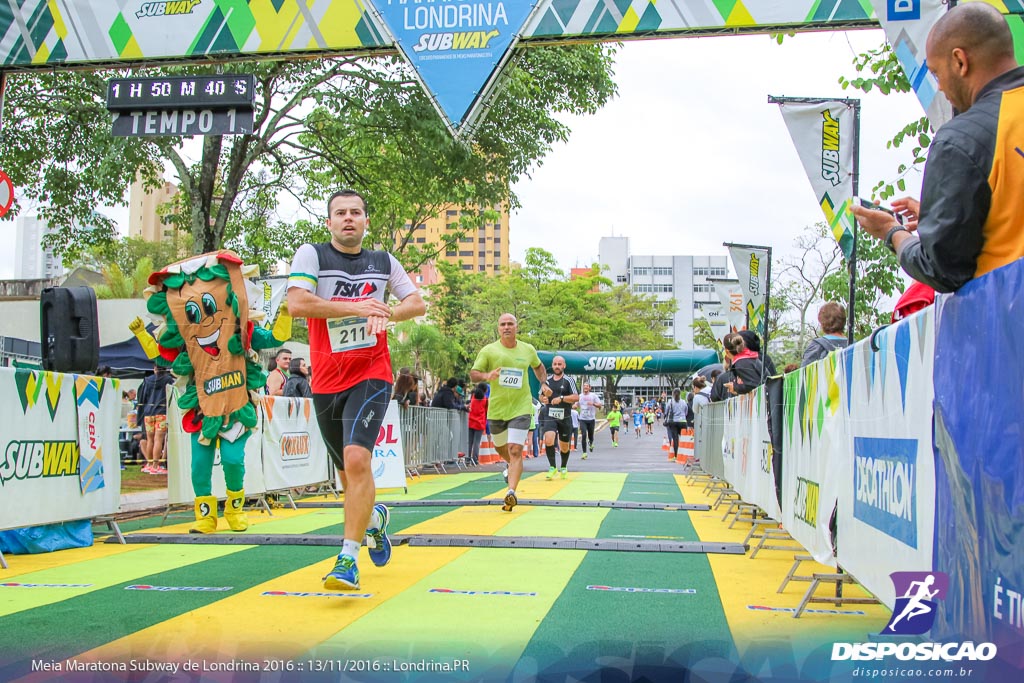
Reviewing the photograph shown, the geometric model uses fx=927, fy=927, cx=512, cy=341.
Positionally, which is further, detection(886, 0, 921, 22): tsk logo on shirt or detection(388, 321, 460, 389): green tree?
detection(388, 321, 460, 389): green tree

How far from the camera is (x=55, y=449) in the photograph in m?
6.95

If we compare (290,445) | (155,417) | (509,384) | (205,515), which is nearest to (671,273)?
(155,417)

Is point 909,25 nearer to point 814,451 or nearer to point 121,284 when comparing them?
point 814,451

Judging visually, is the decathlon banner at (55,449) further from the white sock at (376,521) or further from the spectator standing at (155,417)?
the spectator standing at (155,417)

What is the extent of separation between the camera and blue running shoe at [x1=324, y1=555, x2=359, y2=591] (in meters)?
4.70

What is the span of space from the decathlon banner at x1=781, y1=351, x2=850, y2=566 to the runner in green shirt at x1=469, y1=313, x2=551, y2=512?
384 cm

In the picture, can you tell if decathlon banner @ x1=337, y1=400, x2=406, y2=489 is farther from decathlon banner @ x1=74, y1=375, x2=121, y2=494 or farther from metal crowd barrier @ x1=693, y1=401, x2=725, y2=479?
decathlon banner @ x1=74, y1=375, x2=121, y2=494

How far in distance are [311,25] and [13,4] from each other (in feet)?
10.2

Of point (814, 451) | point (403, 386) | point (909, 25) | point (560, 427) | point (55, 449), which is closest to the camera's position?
point (814, 451)

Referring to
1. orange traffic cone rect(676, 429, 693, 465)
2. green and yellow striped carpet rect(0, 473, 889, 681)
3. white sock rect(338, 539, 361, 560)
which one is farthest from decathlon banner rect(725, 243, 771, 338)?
white sock rect(338, 539, 361, 560)

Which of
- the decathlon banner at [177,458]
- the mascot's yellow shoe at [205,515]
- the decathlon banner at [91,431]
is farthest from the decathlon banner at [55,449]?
the decathlon banner at [177,458]

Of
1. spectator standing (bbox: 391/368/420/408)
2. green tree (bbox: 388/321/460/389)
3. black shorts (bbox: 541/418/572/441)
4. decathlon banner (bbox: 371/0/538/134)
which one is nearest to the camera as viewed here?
decathlon banner (bbox: 371/0/538/134)

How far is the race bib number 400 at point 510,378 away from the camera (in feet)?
33.4

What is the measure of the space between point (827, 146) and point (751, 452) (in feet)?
9.43
